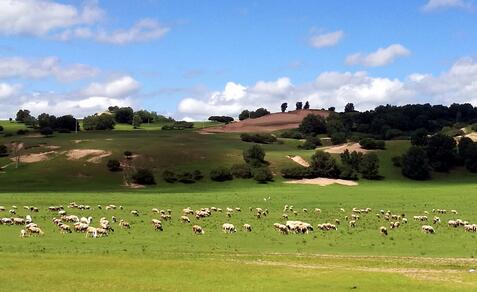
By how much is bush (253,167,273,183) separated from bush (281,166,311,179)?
5266 millimetres

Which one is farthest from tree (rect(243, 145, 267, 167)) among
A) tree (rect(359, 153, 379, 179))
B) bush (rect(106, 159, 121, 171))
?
bush (rect(106, 159, 121, 171))

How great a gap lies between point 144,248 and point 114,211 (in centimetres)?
2843

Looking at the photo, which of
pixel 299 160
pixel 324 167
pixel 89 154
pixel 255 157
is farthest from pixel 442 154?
pixel 89 154

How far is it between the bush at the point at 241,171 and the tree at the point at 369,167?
24.4 m

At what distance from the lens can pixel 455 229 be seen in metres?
60.4

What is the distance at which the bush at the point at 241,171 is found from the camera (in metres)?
130

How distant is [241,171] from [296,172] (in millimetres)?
11801

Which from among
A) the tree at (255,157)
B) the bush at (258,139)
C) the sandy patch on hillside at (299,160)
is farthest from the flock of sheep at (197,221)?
the bush at (258,139)

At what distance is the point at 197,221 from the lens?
63.8 meters

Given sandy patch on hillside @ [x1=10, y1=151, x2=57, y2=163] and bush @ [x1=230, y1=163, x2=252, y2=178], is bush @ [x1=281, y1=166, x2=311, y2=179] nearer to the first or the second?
bush @ [x1=230, y1=163, x2=252, y2=178]

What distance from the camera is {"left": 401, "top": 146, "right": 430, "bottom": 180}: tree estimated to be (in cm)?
13475

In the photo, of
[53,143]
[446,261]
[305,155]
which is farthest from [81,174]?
[446,261]

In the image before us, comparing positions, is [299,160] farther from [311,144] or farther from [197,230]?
[197,230]

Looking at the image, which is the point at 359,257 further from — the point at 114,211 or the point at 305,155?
the point at 305,155
